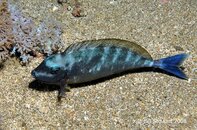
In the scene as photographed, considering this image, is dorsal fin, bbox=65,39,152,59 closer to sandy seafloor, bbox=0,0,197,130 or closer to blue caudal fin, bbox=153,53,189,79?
blue caudal fin, bbox=153,53,189,79

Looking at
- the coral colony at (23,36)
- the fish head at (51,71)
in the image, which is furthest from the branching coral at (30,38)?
the fish head at (51,71)

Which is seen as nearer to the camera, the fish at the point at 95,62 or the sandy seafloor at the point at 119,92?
the sandy seafloor at the point at 119,92

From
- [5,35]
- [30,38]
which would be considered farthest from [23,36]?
[5,35]

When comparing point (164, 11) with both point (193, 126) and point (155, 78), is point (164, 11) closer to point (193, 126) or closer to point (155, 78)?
point (155, 78)

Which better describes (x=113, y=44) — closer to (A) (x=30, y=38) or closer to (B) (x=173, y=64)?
(B) (x=173, y=64)

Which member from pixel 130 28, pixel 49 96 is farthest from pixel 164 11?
pixel 49 96

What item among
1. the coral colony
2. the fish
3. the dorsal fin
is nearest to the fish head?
the fish

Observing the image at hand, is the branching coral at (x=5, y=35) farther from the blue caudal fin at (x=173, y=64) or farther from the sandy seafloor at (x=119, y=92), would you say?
the blue caudal fin at (x=173, y=64)
